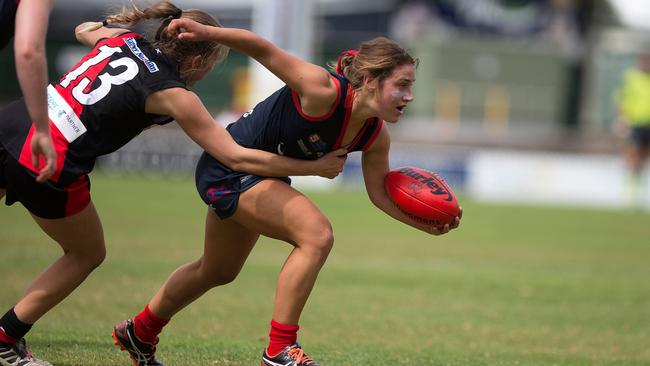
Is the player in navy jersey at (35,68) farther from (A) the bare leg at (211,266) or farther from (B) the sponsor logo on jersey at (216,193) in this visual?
(A) the bare leg at (211,266)

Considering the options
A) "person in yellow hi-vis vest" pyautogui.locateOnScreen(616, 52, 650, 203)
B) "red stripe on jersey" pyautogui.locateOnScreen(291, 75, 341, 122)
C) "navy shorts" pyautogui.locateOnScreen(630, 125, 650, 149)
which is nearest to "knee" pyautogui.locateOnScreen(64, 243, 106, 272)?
"red stripe on jersey" pyautogui.locateOnScreen(291, 75, 341, 122)

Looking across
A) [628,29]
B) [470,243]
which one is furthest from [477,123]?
[470,243]

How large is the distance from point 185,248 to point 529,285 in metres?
3.70

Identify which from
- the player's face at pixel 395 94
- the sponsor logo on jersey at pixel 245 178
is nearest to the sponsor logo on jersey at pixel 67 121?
the sponsor logo on jersey at pixel 245 178

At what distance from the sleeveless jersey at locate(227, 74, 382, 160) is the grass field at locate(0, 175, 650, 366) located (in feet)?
3.99

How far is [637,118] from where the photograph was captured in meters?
20.0

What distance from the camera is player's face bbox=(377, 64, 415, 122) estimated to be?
16.3ft

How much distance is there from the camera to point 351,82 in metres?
5.01

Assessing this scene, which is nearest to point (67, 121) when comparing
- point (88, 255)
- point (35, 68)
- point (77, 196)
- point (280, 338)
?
point (77, 196)

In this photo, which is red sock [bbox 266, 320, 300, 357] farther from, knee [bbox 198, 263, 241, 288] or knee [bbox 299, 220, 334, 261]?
knee [bbox 198, 263, 241, 288]

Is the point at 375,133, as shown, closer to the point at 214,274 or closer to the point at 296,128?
the point at 296,128

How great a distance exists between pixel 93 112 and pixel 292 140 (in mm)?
953

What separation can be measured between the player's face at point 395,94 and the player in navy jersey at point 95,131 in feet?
1.10

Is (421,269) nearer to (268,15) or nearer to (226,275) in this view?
(226,275)
